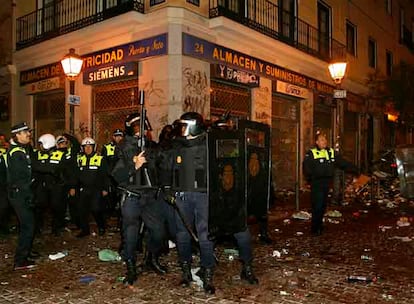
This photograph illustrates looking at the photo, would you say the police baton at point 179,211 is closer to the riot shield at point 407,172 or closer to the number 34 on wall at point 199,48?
the riot shield at point 407,172

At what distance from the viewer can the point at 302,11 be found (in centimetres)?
1605

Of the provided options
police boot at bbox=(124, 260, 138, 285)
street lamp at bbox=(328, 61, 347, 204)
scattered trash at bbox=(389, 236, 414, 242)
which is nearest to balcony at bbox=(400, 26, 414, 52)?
street lamp at bbox=(328, 61, 347, 204)

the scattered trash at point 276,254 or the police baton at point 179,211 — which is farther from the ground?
the police baton at point 179,211

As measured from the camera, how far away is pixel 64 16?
1418cm

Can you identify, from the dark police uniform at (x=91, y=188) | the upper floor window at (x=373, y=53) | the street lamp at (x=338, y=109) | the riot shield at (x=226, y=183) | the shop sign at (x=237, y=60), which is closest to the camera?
the riot shield at (x=226, y=183)

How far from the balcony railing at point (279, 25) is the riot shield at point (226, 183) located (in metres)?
7.72

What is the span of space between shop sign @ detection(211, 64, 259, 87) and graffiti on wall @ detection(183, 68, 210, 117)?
1.43 feet

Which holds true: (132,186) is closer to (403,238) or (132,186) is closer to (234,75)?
(403,238)

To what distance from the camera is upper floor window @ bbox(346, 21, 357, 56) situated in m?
19.7

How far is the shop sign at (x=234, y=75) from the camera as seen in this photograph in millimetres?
12084

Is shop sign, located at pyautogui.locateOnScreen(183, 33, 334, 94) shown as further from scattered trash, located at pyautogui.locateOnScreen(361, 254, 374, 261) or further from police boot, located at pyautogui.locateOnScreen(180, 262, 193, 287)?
police boot, located at pyautogui.locateOnScreen(180, 262, 193, 287)

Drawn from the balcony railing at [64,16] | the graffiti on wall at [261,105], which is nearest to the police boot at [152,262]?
the balcony railing at [64,16]

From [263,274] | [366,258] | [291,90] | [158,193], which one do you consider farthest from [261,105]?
[158,193]

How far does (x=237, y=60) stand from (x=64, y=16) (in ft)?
18.8
